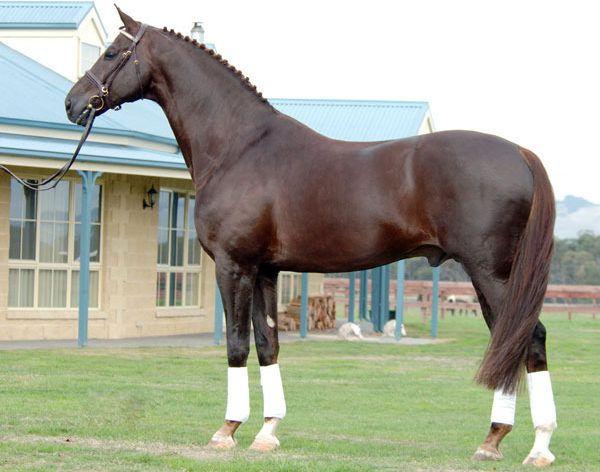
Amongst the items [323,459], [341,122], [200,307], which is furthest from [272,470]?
[341,122]

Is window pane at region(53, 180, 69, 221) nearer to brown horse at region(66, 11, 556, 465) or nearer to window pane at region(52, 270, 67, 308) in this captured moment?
window pane at region(52, 270, 67, 308)

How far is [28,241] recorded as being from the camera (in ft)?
59.9

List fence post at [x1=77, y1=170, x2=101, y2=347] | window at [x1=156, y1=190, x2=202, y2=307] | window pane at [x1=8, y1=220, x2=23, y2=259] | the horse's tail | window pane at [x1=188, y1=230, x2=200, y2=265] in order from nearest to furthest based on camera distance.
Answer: the horse's tail, fence post at [x1=77, y1=170, x2=101, y2=347], window pane at [x1=8, y1=220, x2=23, y2=259], window at [x1=156, y1=190, x2=202, y2=307], window pane at [x1=188, y1=230, x2=200, y2=265]

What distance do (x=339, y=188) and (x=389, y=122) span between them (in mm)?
18483

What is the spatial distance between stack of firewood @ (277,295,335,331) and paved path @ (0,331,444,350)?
29.3 inches

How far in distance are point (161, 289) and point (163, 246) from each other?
2.56 ft

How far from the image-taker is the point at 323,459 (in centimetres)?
708

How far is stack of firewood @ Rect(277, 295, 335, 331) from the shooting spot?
79.7 feet

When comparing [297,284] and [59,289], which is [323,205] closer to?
[59,289]

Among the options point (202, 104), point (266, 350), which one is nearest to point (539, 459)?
point (266, 350)

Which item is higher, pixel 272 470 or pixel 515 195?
pixel 515 195

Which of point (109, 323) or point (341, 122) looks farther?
point (341, 122)

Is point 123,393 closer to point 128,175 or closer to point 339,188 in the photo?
point 339,188

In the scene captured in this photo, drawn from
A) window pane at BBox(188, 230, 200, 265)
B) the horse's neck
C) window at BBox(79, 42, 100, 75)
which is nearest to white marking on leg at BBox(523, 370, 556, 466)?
the horse's neck
